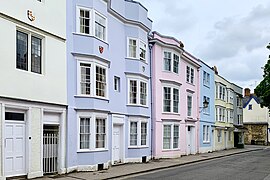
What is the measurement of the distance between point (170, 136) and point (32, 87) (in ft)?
57.6

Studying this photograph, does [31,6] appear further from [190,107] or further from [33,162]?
[190,107]

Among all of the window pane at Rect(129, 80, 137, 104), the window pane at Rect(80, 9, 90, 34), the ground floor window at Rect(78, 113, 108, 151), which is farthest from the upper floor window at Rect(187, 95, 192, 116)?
the window pane at Rect(80, 9, 90, 34)

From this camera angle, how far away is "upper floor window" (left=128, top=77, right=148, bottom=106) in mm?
26594

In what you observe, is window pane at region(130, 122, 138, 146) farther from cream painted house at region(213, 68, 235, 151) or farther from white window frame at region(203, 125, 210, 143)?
cream painted house at region(213, 68, 235, 151)

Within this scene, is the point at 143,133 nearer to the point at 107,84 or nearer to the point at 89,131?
the point at 107,84

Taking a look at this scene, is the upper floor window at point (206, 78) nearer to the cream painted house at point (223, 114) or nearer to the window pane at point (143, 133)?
the cream painted house at point (223, 114)

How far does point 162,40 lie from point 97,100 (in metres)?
11.9

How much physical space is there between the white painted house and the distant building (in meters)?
60.4

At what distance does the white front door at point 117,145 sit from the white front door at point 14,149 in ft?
28.7

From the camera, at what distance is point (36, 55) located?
17.5m

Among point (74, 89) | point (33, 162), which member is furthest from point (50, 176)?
point (74, 89)

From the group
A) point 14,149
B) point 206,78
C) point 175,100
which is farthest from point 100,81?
point 206,78

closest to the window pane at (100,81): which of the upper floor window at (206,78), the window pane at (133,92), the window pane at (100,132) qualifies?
the window pane at (100,132)

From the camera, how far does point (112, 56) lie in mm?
24266
